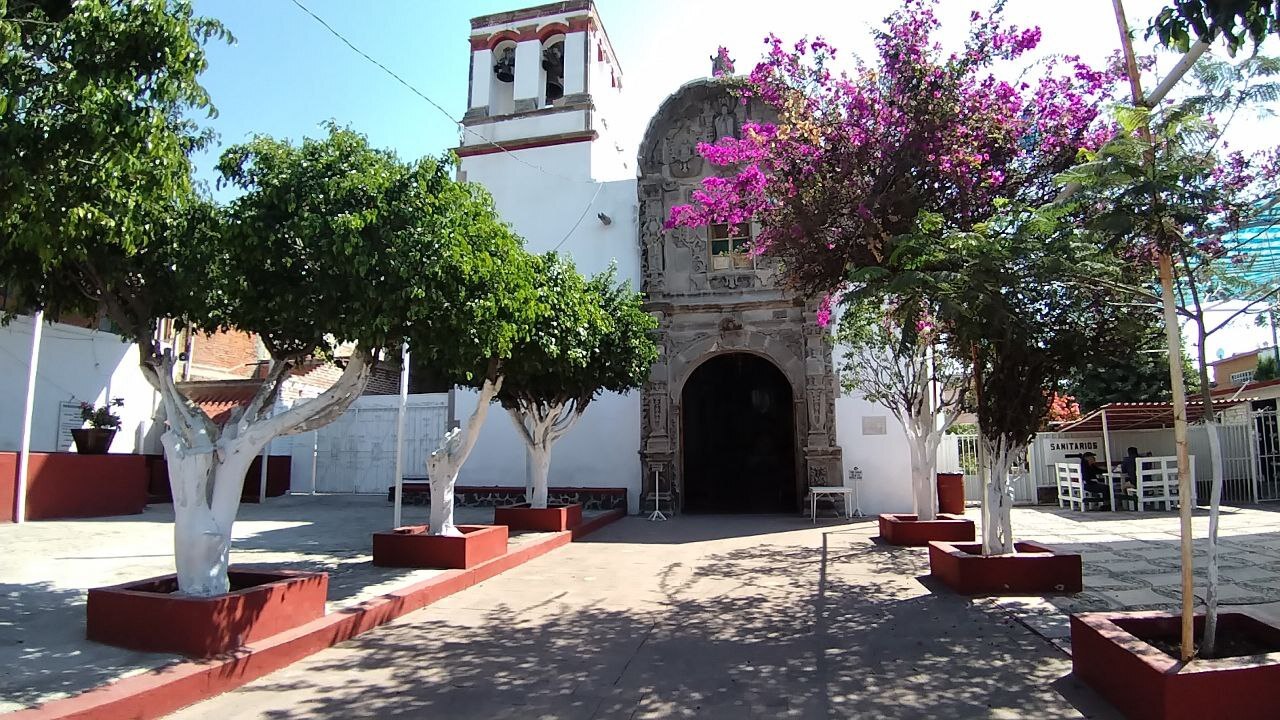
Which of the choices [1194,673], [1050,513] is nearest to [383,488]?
[1050,513]

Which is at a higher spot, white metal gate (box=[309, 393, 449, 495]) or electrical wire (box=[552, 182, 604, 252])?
electrical wire (box=[552, 182, 604, 252])

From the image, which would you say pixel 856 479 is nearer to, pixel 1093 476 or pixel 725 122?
pixel 1093 476

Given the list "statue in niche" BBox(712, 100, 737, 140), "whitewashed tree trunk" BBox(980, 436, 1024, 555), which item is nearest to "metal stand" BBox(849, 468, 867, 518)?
"statue in niche" BBox(712, 100, 737, 140)

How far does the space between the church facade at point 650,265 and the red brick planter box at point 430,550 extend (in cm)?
690

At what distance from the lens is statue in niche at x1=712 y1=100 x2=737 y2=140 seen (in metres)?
15.7

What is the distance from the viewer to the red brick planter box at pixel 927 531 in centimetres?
991

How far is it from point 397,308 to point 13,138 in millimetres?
2452

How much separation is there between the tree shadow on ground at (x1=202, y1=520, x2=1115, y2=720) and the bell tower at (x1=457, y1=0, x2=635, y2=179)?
1185cm

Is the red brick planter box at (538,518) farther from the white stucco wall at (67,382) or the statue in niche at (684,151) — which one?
the white stucco wall at (67,382)

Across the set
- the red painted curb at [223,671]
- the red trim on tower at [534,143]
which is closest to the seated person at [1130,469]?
the red trim on tower at [534,143]

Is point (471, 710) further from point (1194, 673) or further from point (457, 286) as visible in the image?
point (1194, 673)

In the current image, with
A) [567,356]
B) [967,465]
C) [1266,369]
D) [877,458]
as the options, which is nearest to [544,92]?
[567,356]

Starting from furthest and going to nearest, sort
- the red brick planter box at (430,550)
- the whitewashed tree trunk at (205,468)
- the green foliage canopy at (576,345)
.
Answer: the green foliage canopy at (576,345), the red brick planter box at (430,550), the whitewashed tree trunk at (205,468)

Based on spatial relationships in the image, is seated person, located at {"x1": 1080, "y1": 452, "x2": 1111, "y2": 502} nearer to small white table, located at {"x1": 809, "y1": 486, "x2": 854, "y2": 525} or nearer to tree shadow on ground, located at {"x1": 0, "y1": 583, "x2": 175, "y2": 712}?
small white table, located at {"x1": 809, "y1": 486, "x2": 854, "y2": 525}
